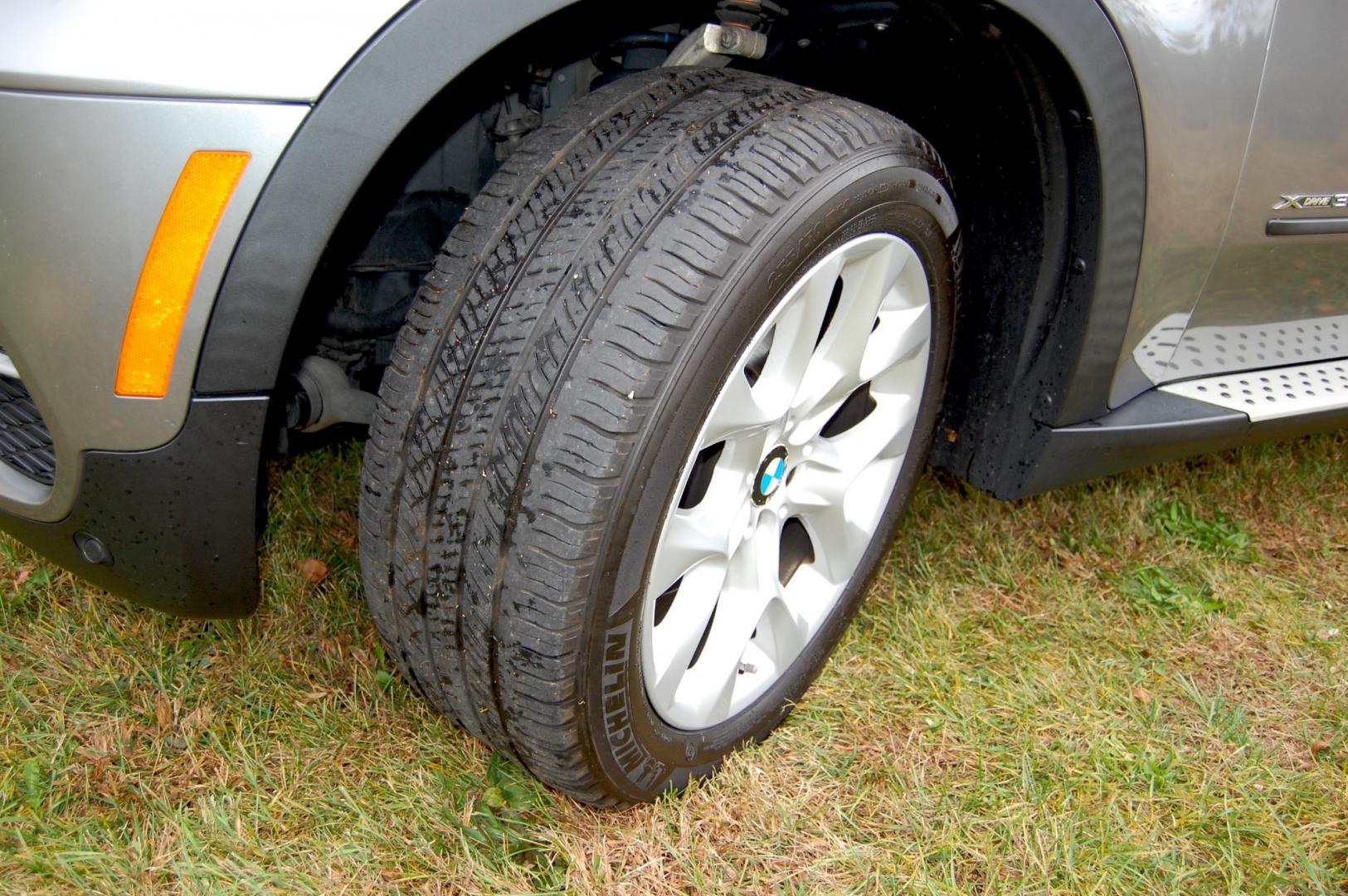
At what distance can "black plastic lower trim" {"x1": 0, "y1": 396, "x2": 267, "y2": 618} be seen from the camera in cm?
115

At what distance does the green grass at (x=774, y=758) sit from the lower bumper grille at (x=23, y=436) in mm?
602

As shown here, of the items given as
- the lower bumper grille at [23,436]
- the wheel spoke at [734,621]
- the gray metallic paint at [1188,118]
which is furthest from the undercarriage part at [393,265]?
the gray metallic paint at [1188,118]

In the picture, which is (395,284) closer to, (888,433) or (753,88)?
(753,88)

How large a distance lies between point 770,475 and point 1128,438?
27.6 inches

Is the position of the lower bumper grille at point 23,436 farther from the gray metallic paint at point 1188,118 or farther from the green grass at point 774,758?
the gray metallic paint at point 1188,118

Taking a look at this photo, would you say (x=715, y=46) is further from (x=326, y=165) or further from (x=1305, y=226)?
(x=1305, y=226)

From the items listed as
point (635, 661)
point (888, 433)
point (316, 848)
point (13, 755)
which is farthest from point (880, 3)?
point (13, 755)

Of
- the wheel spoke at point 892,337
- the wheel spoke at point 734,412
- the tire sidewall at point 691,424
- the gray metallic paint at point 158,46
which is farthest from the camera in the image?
the wheel spoke at point 892,337

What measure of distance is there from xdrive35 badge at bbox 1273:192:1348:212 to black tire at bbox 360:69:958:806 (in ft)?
2.49

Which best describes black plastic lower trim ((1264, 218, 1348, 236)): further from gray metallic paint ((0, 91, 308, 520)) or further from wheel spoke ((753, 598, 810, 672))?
gray metallic paint ((0, 91, 308, 520))

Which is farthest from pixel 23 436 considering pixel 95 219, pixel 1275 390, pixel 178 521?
pixel 1275 390

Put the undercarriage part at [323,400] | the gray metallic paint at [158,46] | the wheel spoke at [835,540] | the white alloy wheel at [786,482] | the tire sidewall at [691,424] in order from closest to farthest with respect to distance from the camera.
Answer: the gray metallic paint at [158,46]
the tire sidewall at [691,424]
the white alloy wheel at [786,482]
the undercarriage part at [323,400]
the wheel spoke at [835,540]

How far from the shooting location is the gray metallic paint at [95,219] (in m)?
1.01

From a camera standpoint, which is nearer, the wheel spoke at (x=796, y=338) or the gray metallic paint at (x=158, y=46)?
the gray metallic paint at (x=158, y=46)
